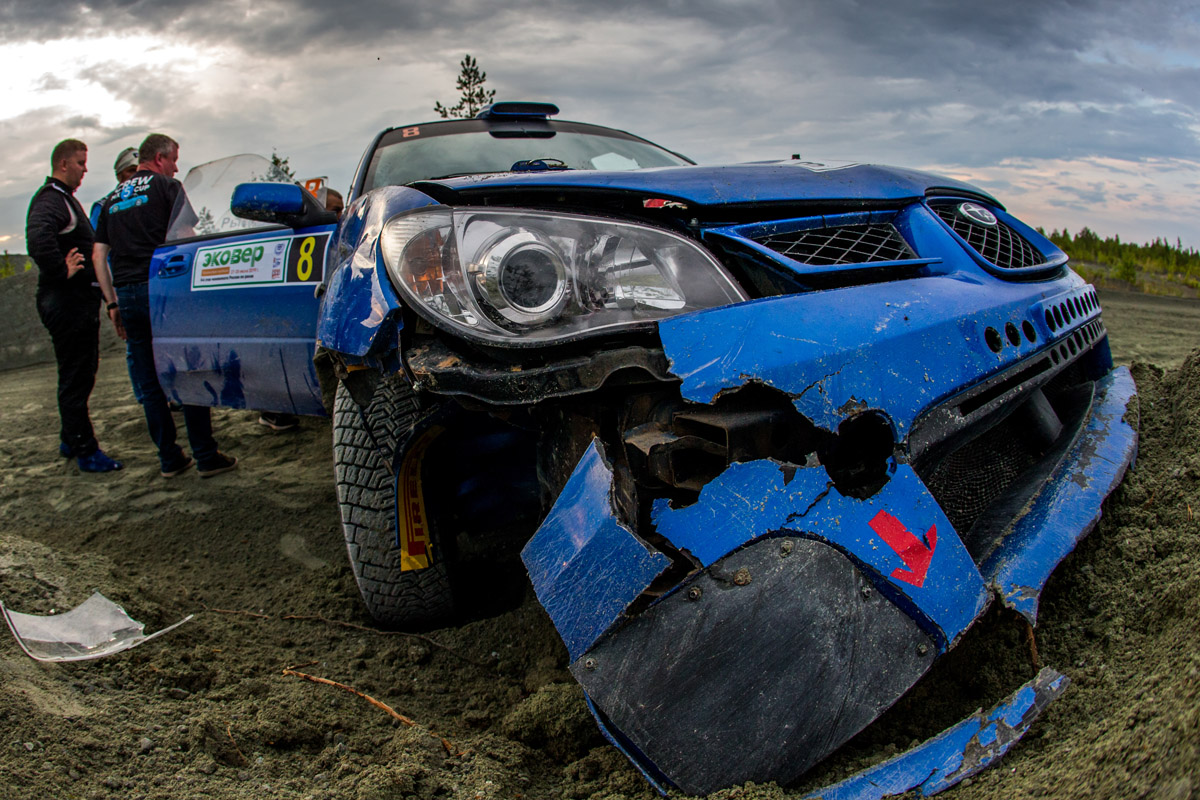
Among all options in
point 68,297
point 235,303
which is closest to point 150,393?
point 68,297

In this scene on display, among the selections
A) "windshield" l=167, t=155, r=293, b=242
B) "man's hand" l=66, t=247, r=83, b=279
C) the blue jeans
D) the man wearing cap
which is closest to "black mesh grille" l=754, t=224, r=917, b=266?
"windshield" l=167, t=155, r=293, b=242

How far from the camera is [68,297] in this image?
15.5 feet

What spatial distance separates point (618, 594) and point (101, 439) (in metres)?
5.46

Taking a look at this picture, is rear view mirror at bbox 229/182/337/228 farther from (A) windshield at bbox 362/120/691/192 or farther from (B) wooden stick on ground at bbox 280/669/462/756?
(B) wooden stick on ground at bbox 280/669/462/756

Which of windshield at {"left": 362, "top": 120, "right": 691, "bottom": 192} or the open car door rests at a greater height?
windshield at {"left": 362, "top": 120, "right": 691, "bottom": 192}

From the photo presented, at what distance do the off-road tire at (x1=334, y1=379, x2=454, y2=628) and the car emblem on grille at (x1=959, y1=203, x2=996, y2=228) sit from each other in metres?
1.52

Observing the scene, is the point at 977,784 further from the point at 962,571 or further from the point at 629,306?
the point at 629,306

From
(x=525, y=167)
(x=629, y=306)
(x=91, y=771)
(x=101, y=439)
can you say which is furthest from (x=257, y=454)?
(x=629, y=306)

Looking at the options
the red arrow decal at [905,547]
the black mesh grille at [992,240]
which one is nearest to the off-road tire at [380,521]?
the red arrow decal at [905,547]

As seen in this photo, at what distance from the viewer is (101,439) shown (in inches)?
211

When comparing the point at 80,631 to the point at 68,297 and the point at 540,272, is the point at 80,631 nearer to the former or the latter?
the point at 540,272

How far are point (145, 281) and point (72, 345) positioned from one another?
3.15 feet

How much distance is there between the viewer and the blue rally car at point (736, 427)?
1209 mm

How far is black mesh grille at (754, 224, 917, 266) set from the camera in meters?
1.60
